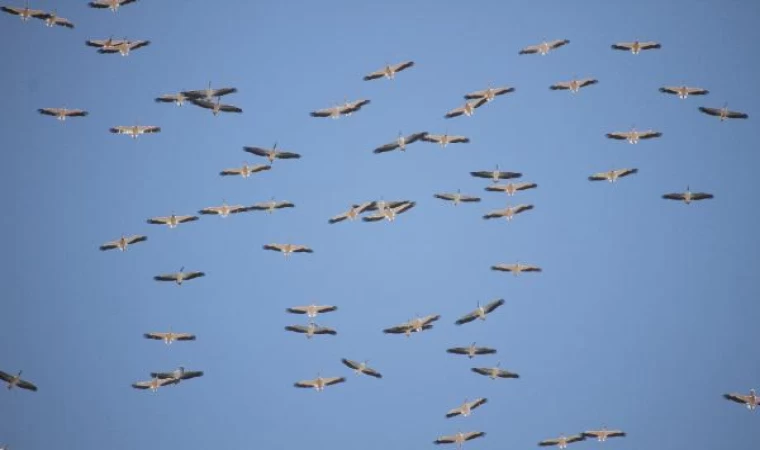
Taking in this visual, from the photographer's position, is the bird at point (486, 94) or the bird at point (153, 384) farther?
the bird at point (486, 94)

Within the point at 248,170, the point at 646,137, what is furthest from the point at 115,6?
the point at 646,137

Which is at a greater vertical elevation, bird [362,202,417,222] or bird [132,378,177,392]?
bird [362,202,417,222]

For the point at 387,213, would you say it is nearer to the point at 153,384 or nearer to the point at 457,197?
the point at 457,197

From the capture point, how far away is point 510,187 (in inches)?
1670

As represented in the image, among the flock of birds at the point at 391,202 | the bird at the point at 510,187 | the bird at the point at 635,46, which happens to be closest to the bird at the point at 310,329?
the flock of birds at the point at 391,202

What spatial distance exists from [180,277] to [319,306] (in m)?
5.94

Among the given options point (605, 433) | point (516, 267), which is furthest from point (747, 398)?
point (516, 267)

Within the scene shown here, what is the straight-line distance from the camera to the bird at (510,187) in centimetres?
4209

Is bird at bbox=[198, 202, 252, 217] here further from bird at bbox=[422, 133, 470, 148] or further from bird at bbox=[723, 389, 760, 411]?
bird at bbox=[723, 389, 760, 411]

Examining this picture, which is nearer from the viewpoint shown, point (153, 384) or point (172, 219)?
point (153, 384)

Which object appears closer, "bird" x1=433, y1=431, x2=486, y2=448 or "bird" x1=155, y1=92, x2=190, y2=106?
"bird" x1=155, y1=92, x2=190, y2=106

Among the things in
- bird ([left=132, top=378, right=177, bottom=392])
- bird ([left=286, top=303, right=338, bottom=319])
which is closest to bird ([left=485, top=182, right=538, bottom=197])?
bird ([left=286, top=303, right=338, bottom=319])

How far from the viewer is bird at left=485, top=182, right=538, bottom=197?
138 ft

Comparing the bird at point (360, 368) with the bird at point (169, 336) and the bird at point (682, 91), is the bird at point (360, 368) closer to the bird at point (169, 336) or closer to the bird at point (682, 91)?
the bird at point (169, 336)
